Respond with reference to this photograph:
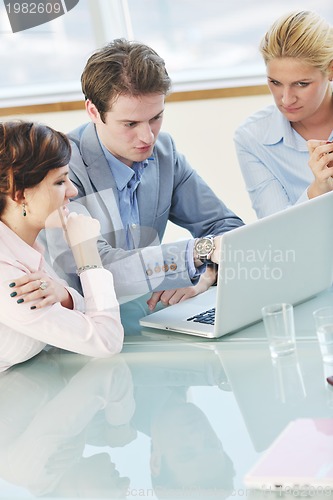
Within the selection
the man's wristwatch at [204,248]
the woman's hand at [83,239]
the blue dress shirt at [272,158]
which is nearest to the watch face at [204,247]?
the man's wristwatch at [204,248]

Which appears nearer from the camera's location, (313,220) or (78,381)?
(78,381)

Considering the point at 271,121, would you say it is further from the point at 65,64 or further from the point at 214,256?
the point at 65,64

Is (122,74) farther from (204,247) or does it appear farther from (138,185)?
(204,247)

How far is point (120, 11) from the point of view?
4.41 meters

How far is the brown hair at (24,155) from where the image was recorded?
5.40ft

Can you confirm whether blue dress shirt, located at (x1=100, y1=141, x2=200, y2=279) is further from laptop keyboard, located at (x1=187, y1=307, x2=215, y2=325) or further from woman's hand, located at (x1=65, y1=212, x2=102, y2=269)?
laptop keyboard, located at (x1=187, y1=307, x2=215, y2=325)

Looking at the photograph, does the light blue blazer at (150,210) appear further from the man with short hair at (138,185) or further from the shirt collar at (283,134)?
the shirt collar at (283,134)

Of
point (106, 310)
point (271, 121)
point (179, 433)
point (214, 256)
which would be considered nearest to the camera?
point (179, 433)

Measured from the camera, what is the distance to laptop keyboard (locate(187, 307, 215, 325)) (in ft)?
5.65

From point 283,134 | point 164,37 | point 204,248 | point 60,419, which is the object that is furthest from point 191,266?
point 164,37

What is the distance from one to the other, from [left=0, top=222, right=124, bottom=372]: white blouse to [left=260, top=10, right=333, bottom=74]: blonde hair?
97cm

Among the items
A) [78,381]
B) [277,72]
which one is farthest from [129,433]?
[277,72]

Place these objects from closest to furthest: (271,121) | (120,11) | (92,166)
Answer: (92,166) → (271,121) → (120,11)

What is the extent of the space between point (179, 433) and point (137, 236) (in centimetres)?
111
